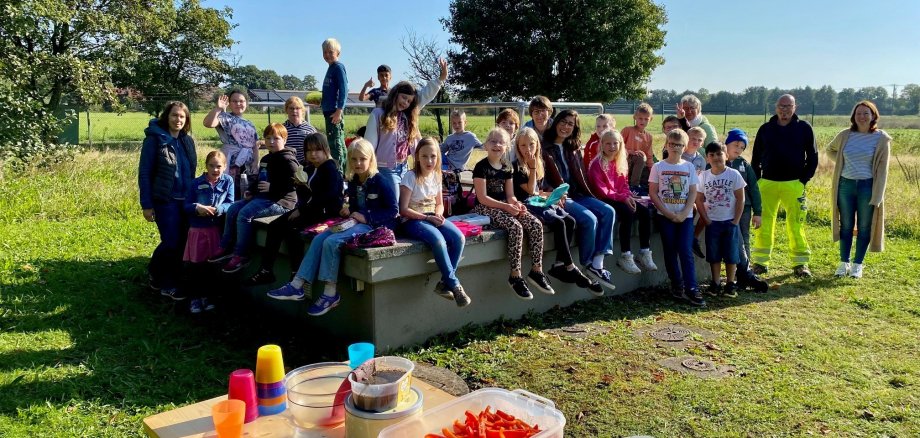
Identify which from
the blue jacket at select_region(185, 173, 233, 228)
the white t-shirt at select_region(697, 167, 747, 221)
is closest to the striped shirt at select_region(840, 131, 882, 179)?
the white t-shirt at select_region(697, 167, 747, 221)

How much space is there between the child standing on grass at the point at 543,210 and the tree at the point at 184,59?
20849 mm

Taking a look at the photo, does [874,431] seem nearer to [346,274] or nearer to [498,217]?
[498,217]

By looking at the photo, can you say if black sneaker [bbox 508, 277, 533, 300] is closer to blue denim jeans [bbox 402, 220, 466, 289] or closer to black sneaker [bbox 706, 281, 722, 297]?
blue denim jeans [bbox 402, 220, 466, 289]

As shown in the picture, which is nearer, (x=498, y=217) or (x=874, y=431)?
(x=874, y=431)

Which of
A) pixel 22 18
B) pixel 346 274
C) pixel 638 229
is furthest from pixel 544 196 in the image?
pixel 22 18

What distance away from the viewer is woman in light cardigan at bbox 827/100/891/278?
6988 mm

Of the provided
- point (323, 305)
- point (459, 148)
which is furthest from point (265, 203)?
point (459, 148)

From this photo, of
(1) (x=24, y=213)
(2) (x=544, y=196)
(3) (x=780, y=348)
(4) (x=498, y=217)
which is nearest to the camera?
(3) (x=780, y=348)

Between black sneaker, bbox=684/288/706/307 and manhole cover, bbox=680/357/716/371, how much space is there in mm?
1491

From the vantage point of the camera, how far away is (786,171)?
7184 mm

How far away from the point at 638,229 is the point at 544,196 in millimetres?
1173

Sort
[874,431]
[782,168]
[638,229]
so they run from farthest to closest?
1. [782,168]
2. [638,229]
3. [874,431]

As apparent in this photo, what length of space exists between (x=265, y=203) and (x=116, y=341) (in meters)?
1.54

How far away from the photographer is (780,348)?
502cm
